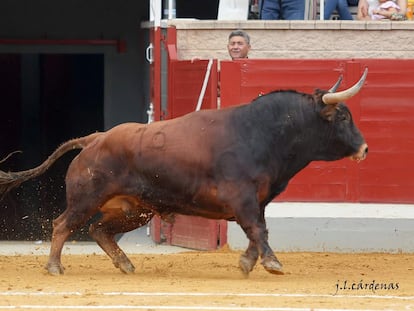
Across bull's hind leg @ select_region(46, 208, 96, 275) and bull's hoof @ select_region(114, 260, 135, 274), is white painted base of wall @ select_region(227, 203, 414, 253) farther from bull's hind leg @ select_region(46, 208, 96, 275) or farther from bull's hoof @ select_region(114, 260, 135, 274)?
bull's hind leg @ select_region(46, 208, 96, 275)

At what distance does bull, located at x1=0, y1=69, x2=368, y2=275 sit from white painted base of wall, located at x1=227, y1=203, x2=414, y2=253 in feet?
6.59

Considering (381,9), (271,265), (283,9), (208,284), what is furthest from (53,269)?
(381,9)

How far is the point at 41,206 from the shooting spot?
53.3 feet

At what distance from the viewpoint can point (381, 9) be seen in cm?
1284

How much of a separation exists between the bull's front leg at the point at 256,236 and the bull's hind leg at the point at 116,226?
38.6 inches

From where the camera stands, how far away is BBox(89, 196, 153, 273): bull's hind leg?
391 inches

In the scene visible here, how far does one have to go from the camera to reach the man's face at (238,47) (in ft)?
38.4

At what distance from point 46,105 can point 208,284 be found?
14.4 meters

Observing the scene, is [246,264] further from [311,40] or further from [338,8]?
[338,8]

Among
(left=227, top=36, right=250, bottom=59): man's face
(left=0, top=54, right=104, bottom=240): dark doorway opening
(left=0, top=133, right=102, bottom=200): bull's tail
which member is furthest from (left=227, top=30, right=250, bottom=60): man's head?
(left=0, top=54, right=104, bottom=240): dark doorway opening

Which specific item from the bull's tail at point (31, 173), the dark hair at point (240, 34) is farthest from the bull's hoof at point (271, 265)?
the dark hair at point (240, 34)

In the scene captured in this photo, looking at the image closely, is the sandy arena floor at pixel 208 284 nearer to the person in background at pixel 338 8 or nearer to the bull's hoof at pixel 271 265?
the bull's hoof at pixel 271 265

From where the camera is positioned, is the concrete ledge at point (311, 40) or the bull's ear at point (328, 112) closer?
the bull's ear at point (328, 112)

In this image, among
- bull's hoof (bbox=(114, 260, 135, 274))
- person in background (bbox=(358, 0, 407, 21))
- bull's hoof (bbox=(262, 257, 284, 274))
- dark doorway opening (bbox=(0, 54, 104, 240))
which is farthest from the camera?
dark doorway opening (bbox=(0, 54, 104, 240))
